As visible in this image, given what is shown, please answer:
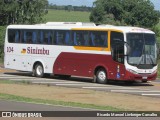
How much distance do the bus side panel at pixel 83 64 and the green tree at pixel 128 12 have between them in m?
Result: 51.3

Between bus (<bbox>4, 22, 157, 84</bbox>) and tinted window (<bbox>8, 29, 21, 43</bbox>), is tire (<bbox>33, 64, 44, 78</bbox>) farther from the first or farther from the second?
tinted window (<bbox>8, 29, 21, 43</bbox>)

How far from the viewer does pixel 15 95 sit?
23484mm

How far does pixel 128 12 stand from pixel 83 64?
184 feet

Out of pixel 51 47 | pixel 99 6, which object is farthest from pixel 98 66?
pixel 99 6

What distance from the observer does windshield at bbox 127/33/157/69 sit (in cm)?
2962

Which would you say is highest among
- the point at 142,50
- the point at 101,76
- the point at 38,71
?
the point at 142,50

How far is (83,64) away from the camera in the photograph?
31766 millimetres

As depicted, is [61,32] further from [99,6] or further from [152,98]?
[99,6]

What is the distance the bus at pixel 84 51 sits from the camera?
2972cm

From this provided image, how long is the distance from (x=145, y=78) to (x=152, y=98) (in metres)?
6.28

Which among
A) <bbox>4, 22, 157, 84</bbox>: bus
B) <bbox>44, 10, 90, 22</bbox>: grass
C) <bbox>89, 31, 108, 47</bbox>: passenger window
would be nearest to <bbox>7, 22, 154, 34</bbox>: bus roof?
<bbox>4, 22, 157, 84</bbox>: bus

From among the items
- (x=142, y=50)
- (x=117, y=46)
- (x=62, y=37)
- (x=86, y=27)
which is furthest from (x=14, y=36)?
(x=142, y=50)

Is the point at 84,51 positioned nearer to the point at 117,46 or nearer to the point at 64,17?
the point at 117,46

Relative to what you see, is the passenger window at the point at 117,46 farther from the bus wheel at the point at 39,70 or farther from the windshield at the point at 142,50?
the bus wheel at the point at 39,70
